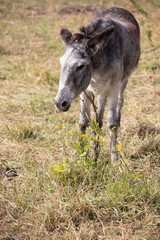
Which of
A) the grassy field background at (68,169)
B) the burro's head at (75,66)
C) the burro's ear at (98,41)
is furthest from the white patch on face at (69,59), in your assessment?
the grassy field background at (68,169)

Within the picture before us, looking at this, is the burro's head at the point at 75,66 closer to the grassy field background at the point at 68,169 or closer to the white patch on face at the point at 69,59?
the white patch on face at the point at 69,59

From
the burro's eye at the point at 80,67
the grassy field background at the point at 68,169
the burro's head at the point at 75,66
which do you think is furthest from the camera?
the burro's eye at the point at 80,67

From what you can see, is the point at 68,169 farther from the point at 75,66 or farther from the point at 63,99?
the point at 75,66

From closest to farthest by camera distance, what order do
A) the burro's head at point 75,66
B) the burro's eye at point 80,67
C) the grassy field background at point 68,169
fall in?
1. the grassy field background at point 68,169
2. the burro's head at point 75,66
3. the burro's eye at point 80,67

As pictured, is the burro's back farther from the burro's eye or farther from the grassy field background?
the grassy field background

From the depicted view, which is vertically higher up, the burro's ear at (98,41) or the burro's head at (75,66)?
the burro's ear at (98,41)

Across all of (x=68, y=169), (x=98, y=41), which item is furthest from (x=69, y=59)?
(x=68, y=169)

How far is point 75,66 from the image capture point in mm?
2572

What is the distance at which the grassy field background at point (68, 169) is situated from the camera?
2355 millimetres

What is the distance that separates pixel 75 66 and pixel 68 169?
3.54ft

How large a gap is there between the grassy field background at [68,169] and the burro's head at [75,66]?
332mm

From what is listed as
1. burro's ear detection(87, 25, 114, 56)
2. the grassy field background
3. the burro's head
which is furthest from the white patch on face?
the grassy field background

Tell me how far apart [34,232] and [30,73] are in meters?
4.43

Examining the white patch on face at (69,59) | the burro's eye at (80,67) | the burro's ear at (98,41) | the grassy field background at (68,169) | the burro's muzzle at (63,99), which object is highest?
the burro's ear at (98,41)
